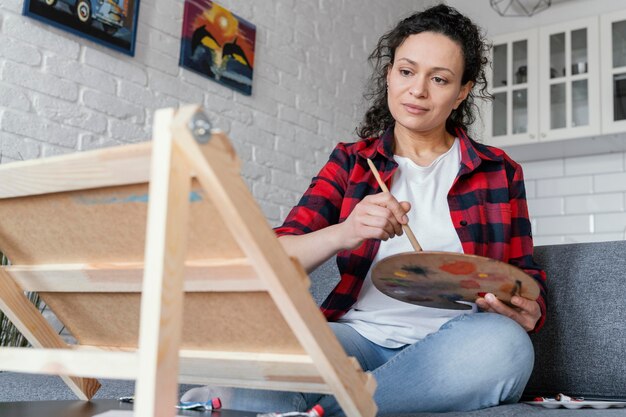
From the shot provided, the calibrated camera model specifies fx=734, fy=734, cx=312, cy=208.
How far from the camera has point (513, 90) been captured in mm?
4641

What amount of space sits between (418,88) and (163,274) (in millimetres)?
1115

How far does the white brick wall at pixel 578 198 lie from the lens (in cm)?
449

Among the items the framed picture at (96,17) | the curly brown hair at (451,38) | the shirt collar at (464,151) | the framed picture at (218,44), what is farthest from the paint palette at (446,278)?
the framed picture at (218,44)

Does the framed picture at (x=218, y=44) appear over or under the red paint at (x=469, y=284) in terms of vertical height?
over

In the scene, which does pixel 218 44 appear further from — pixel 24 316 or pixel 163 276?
pixel 163 276

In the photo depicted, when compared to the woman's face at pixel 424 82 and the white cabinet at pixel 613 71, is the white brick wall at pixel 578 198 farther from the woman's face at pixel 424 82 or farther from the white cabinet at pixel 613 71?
the woman's face at pixel 424 82

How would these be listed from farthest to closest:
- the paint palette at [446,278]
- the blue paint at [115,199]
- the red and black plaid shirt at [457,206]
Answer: the red and black plaid shirt at [457,206]
the paint palette at [446,278]
the blue paint at [115,199]

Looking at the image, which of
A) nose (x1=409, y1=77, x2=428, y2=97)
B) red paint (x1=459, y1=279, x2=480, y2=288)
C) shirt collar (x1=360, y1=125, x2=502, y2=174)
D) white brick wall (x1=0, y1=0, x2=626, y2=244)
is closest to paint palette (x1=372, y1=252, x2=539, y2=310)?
red paint (x1=459, y1=279, x2=480, y2=288)

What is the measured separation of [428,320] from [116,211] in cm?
84

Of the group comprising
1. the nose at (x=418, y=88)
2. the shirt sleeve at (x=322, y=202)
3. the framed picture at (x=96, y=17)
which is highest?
the framed picture at (x=96, y=17)

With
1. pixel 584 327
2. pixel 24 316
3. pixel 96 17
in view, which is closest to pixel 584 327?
pixel 584 327

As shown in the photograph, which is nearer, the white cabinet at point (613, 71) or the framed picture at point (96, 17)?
the framed picture at point (96, 17)

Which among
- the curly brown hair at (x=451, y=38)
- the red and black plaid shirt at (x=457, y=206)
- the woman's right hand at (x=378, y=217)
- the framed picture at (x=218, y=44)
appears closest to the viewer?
the woman's right hand at (x=378, y=217)

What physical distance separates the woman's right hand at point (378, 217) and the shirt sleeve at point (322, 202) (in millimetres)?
349
